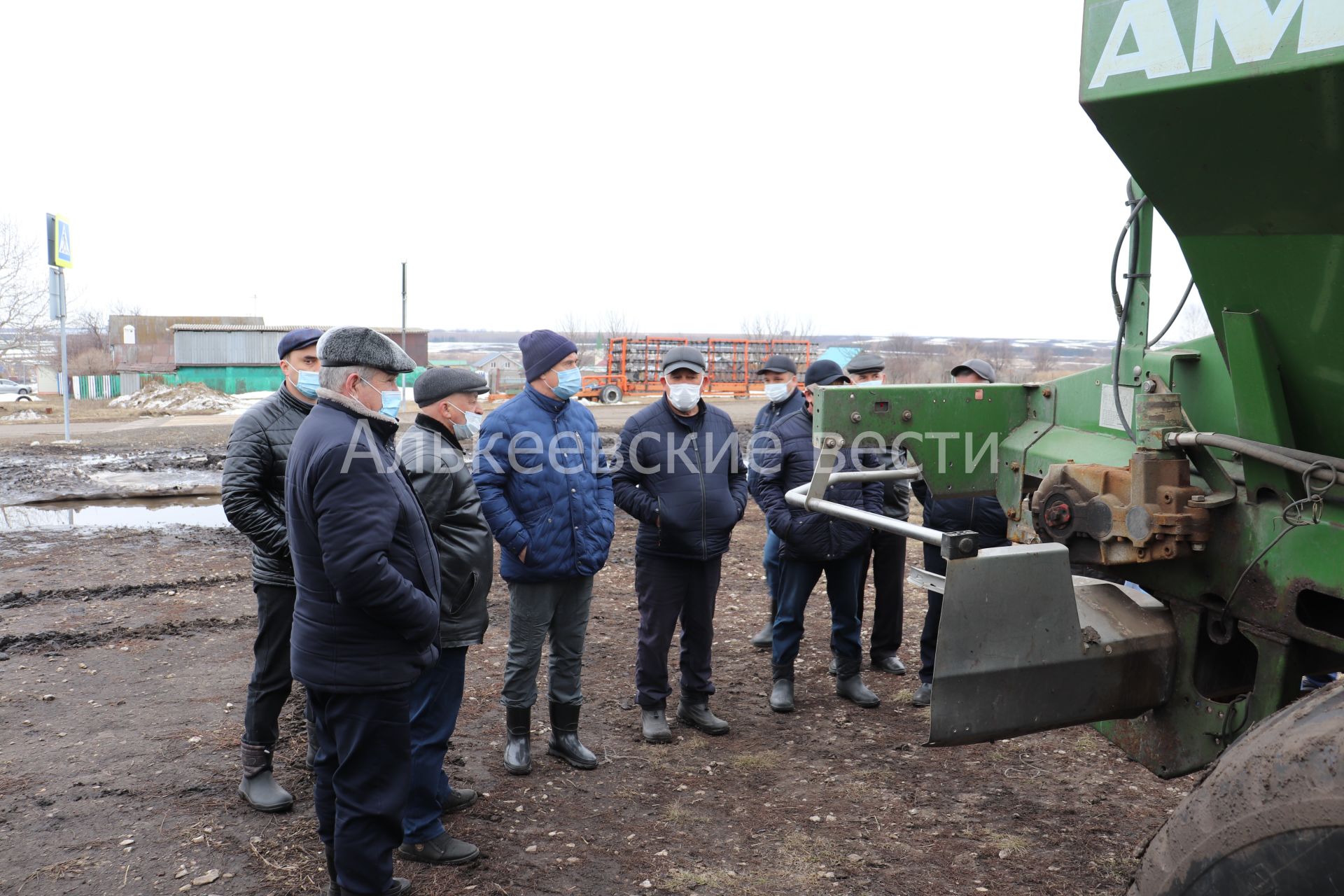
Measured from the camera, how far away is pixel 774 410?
225 inches

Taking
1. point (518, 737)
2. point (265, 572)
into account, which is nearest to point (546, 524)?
point (518, 737)

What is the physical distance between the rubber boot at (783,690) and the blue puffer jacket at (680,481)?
2.69 ft

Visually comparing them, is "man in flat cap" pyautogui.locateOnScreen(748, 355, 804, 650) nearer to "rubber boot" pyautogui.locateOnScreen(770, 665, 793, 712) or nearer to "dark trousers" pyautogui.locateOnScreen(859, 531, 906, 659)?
"rubber boot" pyautogui.locateOnScreen(770, 665, 793, 712)

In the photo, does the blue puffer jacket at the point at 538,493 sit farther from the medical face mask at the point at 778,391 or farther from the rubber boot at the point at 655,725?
the medical face mask at the point at 778,391

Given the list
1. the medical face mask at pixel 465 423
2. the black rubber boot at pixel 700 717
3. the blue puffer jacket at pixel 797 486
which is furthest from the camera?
the blue puffer jacket at pixel 797 486

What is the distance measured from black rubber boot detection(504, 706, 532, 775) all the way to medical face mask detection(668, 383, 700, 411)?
1644 millimetres

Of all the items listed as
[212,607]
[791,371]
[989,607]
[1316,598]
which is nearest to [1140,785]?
[1316,598]

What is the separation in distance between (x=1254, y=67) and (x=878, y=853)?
9.58ft

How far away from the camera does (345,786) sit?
2.97 meters

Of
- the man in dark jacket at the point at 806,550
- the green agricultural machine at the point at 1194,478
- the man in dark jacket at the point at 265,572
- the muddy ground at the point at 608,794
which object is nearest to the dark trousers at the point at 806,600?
the man in dark jacket at the point at 806,550

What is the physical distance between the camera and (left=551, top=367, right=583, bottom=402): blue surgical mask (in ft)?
14.7

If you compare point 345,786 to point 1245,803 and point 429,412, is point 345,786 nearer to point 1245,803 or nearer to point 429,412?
point 429,412

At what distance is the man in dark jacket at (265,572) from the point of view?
3.96m

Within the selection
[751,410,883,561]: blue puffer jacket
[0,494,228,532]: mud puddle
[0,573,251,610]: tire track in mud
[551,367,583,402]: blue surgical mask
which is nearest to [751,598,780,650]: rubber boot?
[751,410,883,561]: blue puffer jacket
